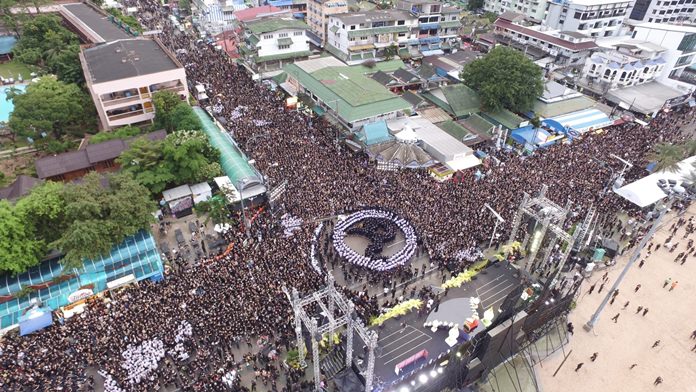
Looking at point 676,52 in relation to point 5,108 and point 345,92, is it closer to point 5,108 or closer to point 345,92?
point 345,92

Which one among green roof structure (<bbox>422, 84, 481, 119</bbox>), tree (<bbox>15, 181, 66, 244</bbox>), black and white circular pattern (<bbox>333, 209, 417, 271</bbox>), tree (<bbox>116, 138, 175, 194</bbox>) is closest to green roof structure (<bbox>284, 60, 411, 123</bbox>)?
green roof structure (<bbox>422, 84, 481, 119</bbox>)

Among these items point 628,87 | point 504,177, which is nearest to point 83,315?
point 504,177

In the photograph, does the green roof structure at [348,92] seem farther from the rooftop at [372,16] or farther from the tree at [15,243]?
the tree at [15,243]

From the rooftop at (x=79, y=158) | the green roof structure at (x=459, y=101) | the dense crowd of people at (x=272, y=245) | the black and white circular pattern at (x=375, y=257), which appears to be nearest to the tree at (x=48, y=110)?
the rooftop at (x=79, y=158)

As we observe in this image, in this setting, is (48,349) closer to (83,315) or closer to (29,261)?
(83,315)

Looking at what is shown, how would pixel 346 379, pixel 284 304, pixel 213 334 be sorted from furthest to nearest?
1. pixel 284 304
2. pixel 213 334
3. pixel 346 379

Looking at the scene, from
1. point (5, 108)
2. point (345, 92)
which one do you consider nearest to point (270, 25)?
point (345, 92)

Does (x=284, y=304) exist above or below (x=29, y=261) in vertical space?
below
